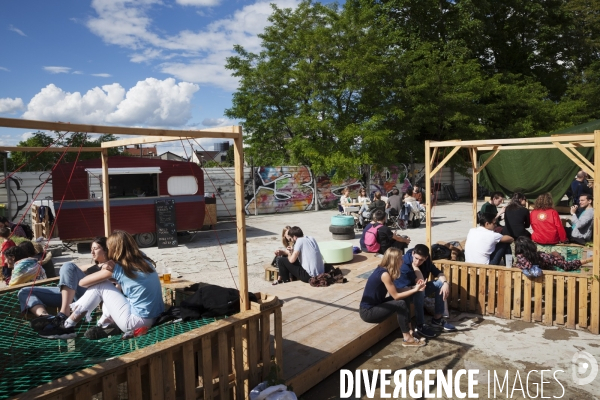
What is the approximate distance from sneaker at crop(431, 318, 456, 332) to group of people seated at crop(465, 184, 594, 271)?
1.28 meters

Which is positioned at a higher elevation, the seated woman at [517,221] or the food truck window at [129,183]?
the food truck window at [129,183]

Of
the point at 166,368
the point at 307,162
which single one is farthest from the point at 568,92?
the point at 166,368

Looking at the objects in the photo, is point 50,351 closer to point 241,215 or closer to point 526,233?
point 241,215

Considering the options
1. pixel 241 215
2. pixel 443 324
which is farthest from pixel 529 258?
pixel 241 215

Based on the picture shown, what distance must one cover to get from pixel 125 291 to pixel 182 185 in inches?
357

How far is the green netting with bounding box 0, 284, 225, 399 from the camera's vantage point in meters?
3.30

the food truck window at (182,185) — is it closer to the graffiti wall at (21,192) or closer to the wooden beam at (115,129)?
the graffiti wall at (21,192)

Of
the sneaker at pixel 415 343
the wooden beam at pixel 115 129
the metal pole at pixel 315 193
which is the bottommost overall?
the sneaker at pixel 415 343

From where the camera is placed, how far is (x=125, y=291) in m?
4.46

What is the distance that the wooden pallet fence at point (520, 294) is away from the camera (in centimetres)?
596

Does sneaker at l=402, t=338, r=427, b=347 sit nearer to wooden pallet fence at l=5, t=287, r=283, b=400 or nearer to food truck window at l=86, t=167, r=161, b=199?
wooden pallet fence at l=5, t=287, r=283, b=400

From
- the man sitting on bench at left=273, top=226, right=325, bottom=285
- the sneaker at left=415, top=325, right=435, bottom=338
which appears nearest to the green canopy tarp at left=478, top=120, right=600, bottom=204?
the man sitting on bench at left=273, top=226, right=325, bottom=285

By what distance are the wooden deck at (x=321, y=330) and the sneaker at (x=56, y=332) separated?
6.89ft

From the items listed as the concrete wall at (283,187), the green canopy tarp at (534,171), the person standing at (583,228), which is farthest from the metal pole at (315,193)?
the person standing at (583,228)
